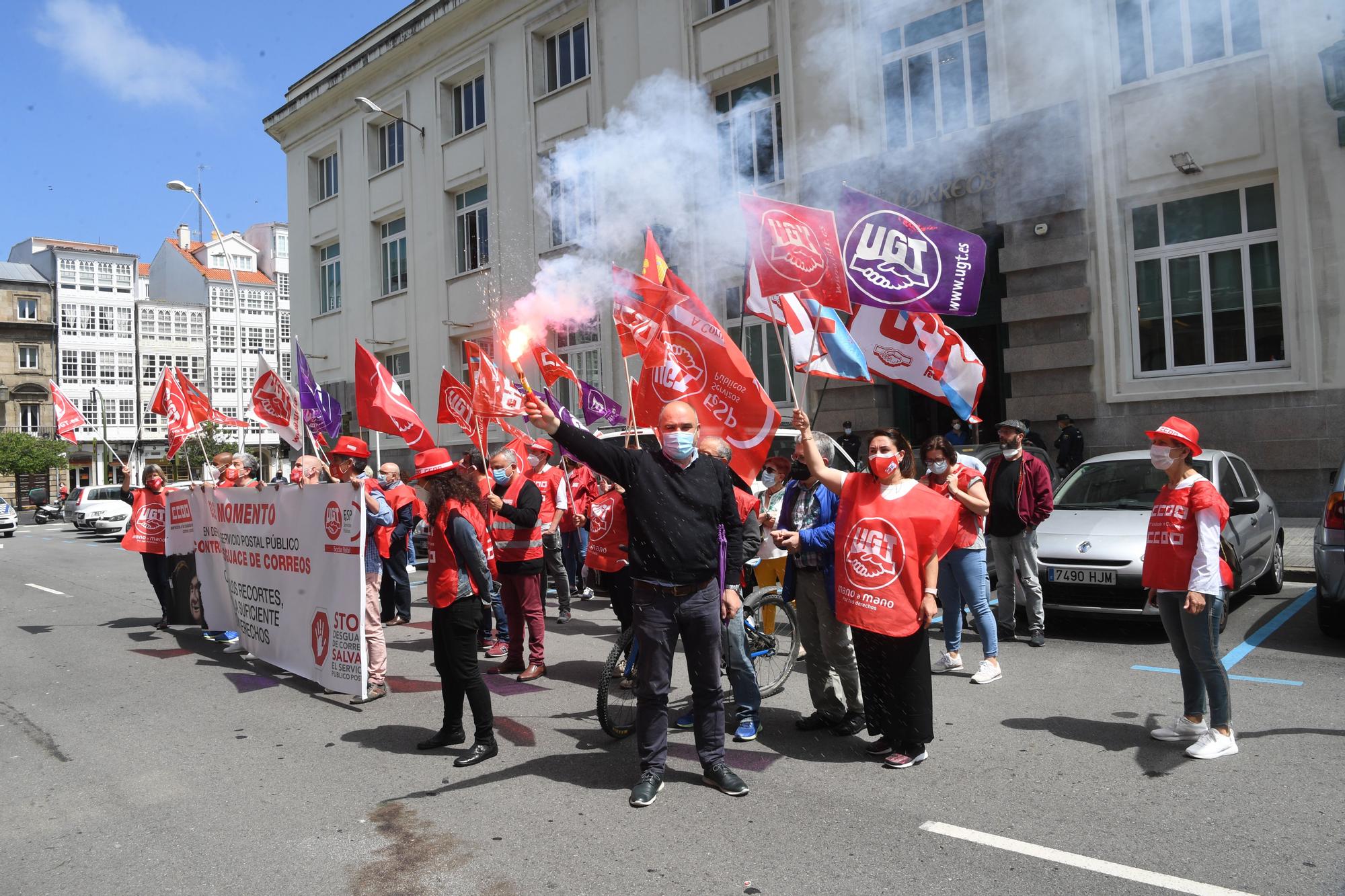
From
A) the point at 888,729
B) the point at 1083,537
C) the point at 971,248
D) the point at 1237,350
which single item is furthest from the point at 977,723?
the point at 1237,350

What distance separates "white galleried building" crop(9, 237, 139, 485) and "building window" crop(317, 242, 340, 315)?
4092cm

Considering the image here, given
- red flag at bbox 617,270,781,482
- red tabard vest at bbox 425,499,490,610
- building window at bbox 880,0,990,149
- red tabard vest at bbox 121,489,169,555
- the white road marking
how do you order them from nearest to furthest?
the white road marking, red tabard vest at bbox 425,499,490,610, red flag at bbox 617,270,781,482, red tabard vest at bbox 121,489,169,555, building window at bbox 880,0,990,149

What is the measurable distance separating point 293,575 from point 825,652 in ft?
13.8

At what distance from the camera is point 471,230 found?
2445 centimetres

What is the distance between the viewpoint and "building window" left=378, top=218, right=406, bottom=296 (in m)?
26.9

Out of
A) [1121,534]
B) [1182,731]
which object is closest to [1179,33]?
[1121,534]

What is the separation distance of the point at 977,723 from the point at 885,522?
154 centimetres

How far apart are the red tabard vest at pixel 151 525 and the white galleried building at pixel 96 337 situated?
61397 mm

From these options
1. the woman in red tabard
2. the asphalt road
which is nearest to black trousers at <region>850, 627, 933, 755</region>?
the woman in red tabard

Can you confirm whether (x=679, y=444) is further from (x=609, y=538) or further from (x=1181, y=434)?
(x=1181, y=434)

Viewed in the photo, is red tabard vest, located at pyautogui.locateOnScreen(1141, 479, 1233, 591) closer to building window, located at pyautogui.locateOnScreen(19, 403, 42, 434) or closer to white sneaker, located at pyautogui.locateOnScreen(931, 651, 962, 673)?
white sneaker, located at pyautogui.locateOnScreen(931, 651, 962, 673)

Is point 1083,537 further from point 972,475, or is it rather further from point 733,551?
point 733,551

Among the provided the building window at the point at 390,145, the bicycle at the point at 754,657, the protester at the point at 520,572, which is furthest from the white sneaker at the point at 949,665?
the building window at the point at 390,145

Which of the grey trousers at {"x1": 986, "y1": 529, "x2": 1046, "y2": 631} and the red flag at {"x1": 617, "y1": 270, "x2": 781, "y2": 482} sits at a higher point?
the red flag at {"x1": 617, "y1": 270, "x2": 781, "y2": 482}
